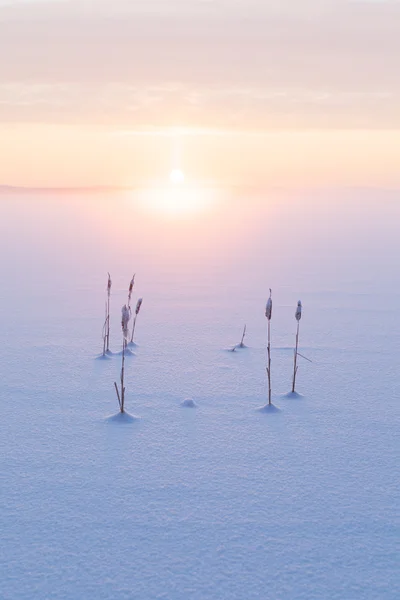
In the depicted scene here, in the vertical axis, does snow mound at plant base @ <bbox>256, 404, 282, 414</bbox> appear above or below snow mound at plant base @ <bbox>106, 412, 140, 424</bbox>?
above

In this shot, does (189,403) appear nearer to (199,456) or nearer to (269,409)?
(269,409)

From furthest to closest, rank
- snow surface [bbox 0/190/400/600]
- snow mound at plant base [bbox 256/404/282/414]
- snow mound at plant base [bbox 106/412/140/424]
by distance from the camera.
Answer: snow mound at plant base [bbox 256/404/282/414] < snow mound at plant base [bbox 106/412/140/424] < snow surface [bbox 0/190/400/600]

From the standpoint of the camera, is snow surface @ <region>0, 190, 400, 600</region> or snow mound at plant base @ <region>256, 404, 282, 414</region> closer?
snow surface @ <region>0, 190, 400, 600</region>

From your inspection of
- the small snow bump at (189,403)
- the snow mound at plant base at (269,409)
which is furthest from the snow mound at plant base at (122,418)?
the snow mound at plant base at (269,409)

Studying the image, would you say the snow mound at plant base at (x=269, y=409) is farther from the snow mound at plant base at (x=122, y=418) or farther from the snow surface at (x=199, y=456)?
the snow mound at plant base at (x=122, y=418)

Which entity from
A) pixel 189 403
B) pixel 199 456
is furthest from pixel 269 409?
pixel 199 456

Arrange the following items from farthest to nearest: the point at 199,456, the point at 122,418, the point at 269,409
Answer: the point at 269,409 → the point at 122,418 → the point at 199,456

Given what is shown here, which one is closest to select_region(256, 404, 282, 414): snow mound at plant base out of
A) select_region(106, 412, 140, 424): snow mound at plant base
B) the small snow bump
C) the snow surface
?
the snow surface

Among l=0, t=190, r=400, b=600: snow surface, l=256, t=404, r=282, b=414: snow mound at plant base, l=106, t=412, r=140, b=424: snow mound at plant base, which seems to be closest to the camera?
l=0, t=190, r=400, b=600: snow surface

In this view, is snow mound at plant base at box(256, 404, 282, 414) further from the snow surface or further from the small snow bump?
the small snow bump
